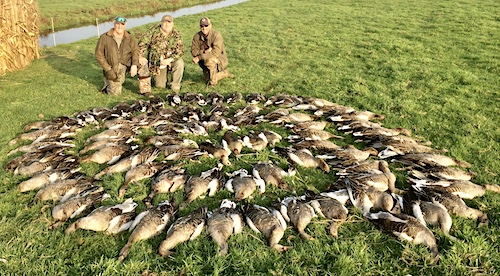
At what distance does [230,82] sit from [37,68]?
22.4 ft

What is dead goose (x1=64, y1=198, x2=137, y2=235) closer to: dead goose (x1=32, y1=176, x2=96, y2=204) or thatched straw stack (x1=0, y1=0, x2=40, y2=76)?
dead goose (x1=32, y1=176, x2=96, y2=204)

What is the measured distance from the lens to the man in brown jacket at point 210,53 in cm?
933

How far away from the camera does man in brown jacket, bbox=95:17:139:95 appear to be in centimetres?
836

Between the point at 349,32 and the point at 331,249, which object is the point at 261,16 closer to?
the point at 349,32

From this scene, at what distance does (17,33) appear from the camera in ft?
36.2

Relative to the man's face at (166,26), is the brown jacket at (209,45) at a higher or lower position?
lower

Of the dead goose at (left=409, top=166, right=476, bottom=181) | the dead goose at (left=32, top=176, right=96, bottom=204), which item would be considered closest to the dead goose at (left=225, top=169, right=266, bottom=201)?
the dead goose at (left=32, top=176, right=96, bottom=204)

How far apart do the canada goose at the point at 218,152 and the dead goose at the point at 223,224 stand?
1.30 m

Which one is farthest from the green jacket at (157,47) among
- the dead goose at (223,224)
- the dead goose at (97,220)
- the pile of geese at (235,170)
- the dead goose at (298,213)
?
the dead goose at (298,213)

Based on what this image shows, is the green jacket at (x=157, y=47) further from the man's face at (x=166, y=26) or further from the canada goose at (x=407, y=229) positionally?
the canada goose at (x=407, y=229)

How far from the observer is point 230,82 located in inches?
381

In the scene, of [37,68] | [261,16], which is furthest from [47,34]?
[261,16]

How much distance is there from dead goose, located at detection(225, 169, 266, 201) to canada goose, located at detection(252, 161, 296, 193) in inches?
3.7

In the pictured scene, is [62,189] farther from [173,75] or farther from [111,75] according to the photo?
[173,75]
